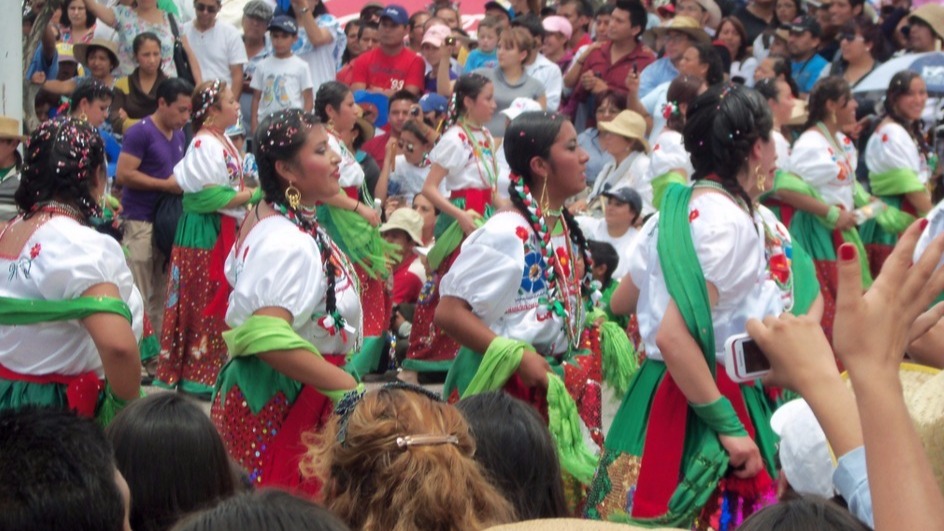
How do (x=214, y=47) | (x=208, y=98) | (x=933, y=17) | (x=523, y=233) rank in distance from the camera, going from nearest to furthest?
(x=523, y=233), (x=208, y=98), (x=933, y=17), (x=214, y=47)

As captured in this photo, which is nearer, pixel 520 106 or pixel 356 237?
pixel 356 237

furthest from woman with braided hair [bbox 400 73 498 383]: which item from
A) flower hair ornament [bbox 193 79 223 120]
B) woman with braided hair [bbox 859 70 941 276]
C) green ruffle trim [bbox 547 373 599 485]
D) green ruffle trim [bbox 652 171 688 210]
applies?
green ruffle trim [bbox 547 373 599 485]

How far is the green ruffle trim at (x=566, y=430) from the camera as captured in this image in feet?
14.4

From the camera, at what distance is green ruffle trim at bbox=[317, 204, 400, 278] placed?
27.5 feet

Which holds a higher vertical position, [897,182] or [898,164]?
[898,164]

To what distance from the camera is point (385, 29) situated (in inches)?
501

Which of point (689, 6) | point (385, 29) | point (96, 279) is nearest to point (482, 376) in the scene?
point (96, 279)

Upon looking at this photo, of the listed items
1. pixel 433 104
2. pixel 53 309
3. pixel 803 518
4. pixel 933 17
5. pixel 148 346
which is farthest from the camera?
pixel 933 17

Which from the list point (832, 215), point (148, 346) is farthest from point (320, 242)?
point (832, 215)

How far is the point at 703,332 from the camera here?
12.9 feet

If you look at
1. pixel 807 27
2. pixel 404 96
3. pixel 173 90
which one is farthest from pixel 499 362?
pixel 807 27

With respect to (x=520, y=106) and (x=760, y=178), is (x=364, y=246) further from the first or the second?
(x=760, y=178)

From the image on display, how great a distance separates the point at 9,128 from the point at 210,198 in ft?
6.49

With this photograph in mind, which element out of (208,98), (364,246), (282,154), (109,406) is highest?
(282,154)
